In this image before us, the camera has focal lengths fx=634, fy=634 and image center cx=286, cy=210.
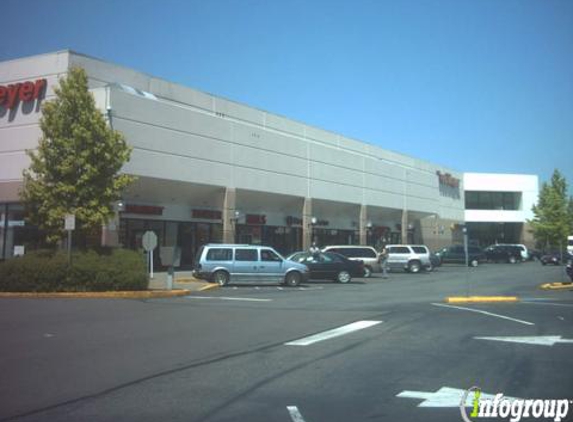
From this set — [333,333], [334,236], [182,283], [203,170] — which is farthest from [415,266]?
[333,333]

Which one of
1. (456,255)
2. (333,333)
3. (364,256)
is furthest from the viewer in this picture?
(456,255)

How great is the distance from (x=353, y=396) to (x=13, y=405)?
3.73 m

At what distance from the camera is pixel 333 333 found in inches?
482

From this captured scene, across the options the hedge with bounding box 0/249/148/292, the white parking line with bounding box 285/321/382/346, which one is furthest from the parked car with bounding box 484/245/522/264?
the white parking line with bounding box 285/321/382/346

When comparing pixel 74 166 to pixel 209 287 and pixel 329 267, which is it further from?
pixel 329 267

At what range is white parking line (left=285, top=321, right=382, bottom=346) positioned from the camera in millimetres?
11156

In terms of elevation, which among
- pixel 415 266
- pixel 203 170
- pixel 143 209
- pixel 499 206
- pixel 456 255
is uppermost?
pixel 499 206

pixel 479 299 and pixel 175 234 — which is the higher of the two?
pixel 175 234

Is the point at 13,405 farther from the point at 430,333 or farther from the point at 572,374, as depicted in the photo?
the point at 430,333

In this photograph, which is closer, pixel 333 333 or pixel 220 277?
pixel 333 333

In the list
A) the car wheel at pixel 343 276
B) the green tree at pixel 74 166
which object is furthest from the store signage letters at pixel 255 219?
the green tree at pixel 74 166

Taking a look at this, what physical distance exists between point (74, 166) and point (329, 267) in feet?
42.5

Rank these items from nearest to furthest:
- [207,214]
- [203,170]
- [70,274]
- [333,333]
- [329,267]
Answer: [333,333]
[70,274]
[329,267]
[203,170]
[207,214]

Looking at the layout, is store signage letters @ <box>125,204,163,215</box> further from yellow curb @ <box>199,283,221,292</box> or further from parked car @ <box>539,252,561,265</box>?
parked car @ <box>539,252,561,265</box>
